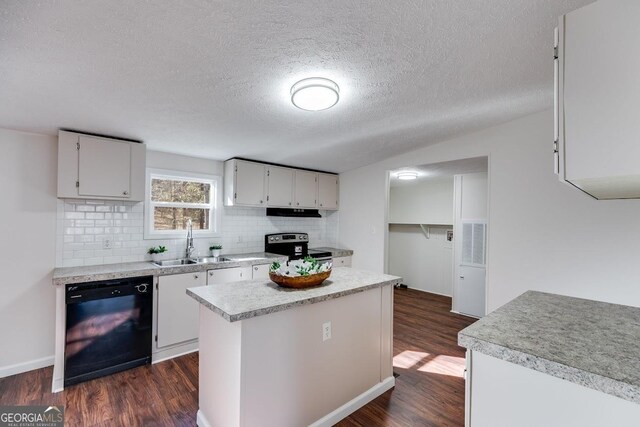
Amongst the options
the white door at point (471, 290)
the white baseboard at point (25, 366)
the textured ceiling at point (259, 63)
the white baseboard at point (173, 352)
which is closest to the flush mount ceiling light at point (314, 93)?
the textured ceiling at point (259, 63)

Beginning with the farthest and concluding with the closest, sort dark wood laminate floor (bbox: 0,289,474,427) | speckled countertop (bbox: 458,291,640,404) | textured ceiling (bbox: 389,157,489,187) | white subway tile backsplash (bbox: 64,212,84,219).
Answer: textured ceiling (bbox: 389,157,489,187) < white subway tile backsplash (bbox: 64,212,84,219) < dark wood laminate floor (bbox: 0,289,474,427) < speckled countertop (bbox: 458,291,640,404)

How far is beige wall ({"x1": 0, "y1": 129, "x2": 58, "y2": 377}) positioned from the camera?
2641 mm

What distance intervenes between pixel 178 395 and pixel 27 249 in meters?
1.94

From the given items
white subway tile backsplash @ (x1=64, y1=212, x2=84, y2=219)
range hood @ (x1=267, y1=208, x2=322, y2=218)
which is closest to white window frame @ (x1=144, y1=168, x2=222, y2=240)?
white subway tile backsplash @ (x1=64, y1=212, x2=84, y2=219)

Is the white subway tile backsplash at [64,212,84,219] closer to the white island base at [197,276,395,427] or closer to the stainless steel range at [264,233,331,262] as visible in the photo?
the white island base at [197,276,395,427]

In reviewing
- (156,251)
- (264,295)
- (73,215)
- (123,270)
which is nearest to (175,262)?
(156,251)

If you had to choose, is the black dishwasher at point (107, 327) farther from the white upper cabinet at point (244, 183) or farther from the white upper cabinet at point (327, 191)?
the white upper cabinet at point (327, 191)

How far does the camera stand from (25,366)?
2.71 m

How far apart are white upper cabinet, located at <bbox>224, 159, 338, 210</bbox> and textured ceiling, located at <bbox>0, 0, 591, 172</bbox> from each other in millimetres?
861

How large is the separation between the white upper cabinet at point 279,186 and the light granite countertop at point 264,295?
206cm

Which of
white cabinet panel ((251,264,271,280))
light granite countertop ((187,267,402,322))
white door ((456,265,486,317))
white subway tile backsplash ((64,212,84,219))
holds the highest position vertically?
white subway tile backsplash ((64,212,84,219))

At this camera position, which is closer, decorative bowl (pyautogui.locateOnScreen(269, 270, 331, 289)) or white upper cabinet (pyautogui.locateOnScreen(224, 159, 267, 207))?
decorative bowl (pyautogui.locateOnScreen(269, 270, 331, 289))

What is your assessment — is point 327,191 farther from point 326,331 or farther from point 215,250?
point 326,331

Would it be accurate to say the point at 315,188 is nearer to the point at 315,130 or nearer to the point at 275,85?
the point at 315,130
